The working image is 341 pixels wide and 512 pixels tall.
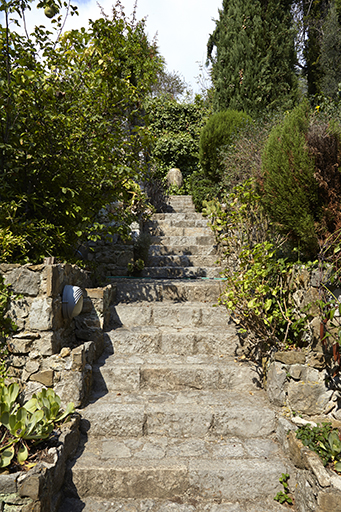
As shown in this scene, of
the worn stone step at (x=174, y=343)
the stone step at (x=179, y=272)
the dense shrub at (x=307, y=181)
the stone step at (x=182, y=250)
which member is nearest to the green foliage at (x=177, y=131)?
the stone step at (x=182, y=250)

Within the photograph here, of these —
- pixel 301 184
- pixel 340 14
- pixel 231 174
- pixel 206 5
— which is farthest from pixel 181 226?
pixel 206 5

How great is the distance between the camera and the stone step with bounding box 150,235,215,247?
6617 mm

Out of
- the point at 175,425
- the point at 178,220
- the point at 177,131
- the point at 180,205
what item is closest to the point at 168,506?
the point at 175,425

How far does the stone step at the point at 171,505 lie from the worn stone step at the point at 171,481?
0.09ft

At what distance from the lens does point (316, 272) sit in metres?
2.92

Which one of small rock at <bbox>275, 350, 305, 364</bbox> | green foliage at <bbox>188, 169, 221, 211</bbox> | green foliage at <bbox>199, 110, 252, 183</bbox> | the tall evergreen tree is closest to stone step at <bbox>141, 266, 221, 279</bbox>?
green foliage at <bbox>188, 169, 221, 211</bbox>

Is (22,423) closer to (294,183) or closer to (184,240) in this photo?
(294,183)

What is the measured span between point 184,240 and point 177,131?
7.32m

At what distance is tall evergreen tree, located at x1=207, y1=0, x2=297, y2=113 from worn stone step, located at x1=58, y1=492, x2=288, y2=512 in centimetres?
888

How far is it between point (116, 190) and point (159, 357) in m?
1.89

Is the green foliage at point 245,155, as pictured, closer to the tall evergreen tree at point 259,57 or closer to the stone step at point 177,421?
the tall evergreen tree at point 259,57

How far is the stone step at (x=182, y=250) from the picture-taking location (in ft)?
20.8

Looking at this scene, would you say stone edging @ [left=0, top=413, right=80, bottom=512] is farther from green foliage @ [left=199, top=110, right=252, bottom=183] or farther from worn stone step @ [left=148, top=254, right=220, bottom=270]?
green foliage @ [left=199, top=110, right=252, bottom=183]

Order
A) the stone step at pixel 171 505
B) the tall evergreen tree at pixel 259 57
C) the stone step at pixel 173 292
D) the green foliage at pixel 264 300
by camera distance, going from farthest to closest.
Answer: the tall evergreen tree at pixel 259 57
the stone step at pixel 173 292
the green foliage at pixel 264 300
the stone step at pixel 171 505
